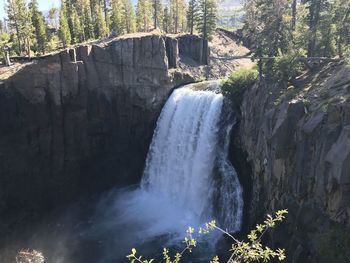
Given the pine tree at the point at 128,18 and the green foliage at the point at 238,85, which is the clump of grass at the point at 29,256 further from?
the pine tree at the point at 128,18

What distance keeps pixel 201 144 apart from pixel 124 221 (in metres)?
10.8

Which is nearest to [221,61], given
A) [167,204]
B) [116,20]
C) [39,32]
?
[116,20]

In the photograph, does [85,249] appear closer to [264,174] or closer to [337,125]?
[264,174]

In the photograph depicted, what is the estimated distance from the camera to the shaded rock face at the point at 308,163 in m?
20.7

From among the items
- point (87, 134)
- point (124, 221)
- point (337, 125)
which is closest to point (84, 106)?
point (87, 134)

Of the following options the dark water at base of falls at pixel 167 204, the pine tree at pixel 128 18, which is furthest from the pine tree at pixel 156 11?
the dark water at base of falls at pixel 167 204

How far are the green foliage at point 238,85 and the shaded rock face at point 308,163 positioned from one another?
6285mm

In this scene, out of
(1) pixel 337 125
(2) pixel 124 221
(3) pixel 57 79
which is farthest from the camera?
(3) pixel 57 79

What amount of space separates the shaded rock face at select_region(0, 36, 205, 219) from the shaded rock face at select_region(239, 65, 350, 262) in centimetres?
1900

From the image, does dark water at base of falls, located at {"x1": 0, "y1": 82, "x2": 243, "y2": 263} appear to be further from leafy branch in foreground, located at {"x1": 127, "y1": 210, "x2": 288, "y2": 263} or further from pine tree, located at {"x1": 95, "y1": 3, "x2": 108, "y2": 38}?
pine tree, located at {"x1": 95, "y1": 3, "x2": 108, "y2": 38}

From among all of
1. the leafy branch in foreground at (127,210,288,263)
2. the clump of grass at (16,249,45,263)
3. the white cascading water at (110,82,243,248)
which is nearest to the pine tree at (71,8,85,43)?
the white cascading water at (110,82,243,248)

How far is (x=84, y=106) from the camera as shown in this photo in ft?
140

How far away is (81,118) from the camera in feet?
140

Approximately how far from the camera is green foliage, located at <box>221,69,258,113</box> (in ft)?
121
